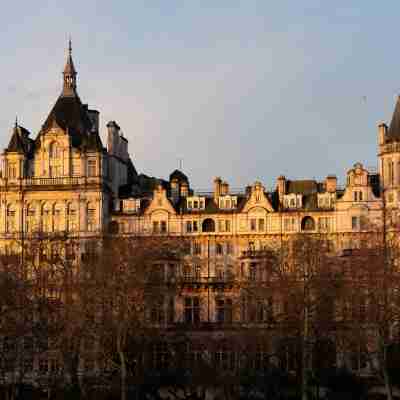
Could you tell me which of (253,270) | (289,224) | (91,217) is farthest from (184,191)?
(253,270)

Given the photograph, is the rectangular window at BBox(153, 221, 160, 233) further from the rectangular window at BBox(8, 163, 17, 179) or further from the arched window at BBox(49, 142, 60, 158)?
the rectangular window at BBox(8, 163, 17, 179)

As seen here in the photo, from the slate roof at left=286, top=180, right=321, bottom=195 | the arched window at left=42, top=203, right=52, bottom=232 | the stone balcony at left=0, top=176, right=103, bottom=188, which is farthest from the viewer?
the slate roof at left=286, top=180, right=321, bottom=195

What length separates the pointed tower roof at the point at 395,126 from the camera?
111m

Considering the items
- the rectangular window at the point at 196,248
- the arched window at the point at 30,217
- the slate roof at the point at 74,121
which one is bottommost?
the rectangular window at the point at 196,248

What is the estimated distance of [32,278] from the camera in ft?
335

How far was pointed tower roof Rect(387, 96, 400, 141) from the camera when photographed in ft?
364

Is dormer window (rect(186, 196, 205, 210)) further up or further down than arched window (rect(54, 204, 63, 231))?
further up

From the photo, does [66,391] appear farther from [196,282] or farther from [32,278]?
[196,282]

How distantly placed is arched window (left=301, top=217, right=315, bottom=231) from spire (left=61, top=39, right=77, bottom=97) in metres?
27.9

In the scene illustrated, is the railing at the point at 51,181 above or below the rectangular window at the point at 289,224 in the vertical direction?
above

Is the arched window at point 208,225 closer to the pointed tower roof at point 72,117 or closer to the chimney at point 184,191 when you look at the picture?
the chimney at point 184,191

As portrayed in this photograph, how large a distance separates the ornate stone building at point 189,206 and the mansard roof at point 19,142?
100 mm

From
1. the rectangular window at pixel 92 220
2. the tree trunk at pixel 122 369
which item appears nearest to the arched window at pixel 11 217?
the rectangular window at pixel 92 220

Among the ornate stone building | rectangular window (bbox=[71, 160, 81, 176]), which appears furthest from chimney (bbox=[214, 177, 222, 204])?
rectangular window (bbox=[71, 160, 81, 176])
